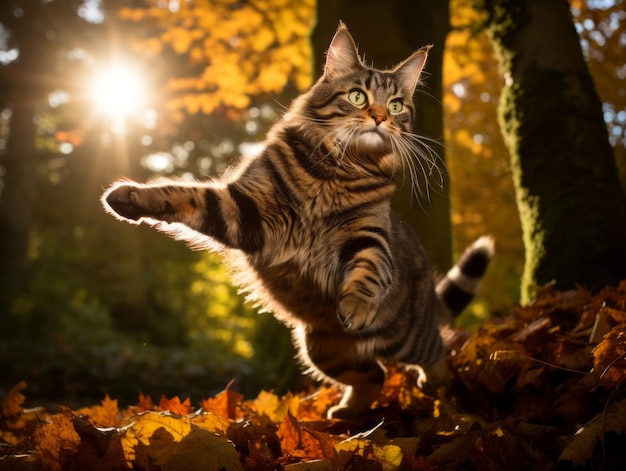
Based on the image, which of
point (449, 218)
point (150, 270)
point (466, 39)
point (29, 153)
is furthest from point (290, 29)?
point (150, 270)

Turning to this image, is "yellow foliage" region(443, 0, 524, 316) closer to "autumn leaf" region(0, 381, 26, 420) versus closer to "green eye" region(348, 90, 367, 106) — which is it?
"green eye" region(348, 90, 367, 106)

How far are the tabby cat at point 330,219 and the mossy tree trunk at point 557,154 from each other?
1100mm

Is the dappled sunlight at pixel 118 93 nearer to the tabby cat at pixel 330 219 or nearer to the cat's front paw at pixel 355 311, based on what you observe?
the tabby cat at pixel 330 219

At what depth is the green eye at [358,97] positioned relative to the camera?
2.69 meters

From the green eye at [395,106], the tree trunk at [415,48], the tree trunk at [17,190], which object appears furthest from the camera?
the tree trunk at [17,190]

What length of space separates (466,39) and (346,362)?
524cm

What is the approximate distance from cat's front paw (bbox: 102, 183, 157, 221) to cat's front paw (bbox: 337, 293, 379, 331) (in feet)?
2.88

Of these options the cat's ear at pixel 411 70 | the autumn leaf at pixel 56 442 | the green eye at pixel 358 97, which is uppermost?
the cat's ear at pixel 411 70

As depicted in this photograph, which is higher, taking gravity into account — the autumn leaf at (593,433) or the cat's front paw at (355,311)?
the cat's front paw at (355,311)

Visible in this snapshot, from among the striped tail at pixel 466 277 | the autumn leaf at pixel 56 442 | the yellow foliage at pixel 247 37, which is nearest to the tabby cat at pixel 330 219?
the striped tail at pixel 466 277

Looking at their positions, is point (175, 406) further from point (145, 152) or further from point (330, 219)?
point (145, 152)

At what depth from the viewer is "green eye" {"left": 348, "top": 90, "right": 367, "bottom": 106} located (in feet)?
Answer: 8.84

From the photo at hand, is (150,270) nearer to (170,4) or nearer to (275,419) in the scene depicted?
(170,4)

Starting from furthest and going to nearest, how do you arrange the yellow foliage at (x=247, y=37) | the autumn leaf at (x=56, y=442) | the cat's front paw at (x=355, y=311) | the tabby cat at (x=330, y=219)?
the yellow foliage at (x=247, y=37) → the tabby cat at (x=330, y=219) → the cat's front paw at (x=355, y=311) → the autumn leaf at (x=56, y=442)
